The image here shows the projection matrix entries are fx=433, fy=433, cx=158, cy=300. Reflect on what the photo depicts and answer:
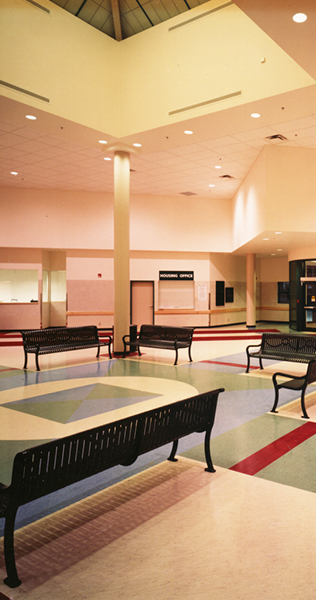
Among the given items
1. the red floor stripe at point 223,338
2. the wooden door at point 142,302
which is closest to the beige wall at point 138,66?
the red floor stripe at point 223,338

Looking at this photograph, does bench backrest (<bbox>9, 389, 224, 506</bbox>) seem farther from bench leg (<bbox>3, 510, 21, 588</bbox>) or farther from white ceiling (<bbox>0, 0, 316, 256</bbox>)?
white ceiling (<bbox>0, 0, 316, 256</bbox>)

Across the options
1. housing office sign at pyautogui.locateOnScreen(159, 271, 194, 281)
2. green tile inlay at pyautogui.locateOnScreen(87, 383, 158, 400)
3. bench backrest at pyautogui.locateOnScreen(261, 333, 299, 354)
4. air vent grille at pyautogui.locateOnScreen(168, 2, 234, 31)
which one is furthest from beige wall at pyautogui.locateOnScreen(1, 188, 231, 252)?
green tile inlay at pyautogui.locateOnScreen(87, 383, 158, 400)

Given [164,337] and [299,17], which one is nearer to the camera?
[299,17]

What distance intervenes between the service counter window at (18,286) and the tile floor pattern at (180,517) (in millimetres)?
12287

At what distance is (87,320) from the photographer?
1748 cm

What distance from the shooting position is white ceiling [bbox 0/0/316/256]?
532cm

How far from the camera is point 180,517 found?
3104 mm

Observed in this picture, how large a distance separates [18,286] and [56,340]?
29.2 feet

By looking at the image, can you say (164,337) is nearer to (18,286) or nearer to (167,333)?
(167,333)

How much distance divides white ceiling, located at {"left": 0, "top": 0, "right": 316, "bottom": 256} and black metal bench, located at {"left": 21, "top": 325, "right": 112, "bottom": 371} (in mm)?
4650

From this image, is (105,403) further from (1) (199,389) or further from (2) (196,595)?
(2) (196,595)

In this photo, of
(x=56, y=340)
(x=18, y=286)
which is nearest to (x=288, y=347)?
(x=56, y=340)

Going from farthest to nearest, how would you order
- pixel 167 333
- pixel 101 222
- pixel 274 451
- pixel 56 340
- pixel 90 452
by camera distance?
pixel 101 222
pixel 167 333
pixel 56 340
pixel 274 451
pixel 90 452

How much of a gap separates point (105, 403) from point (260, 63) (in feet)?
21.9
